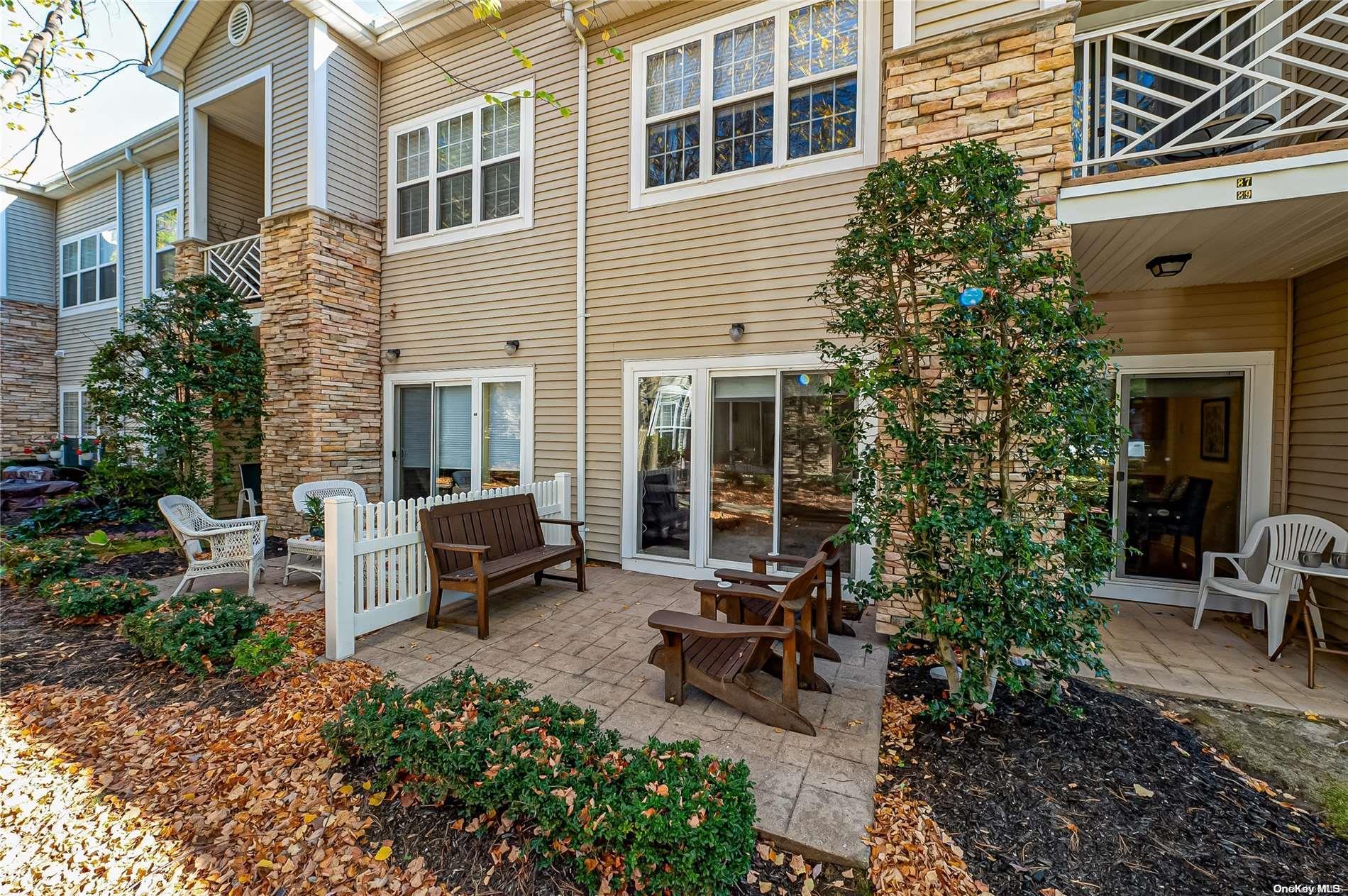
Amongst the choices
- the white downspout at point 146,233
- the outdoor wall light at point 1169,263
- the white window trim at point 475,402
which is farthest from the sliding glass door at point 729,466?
the white downspout at point 146,233

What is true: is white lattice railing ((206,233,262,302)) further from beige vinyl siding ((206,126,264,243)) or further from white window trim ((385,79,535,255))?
white window trim ((385,79,535,255))

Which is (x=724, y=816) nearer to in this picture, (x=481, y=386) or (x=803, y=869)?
(x=803, y=869)

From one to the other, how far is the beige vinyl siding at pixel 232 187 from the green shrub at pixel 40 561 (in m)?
5.45

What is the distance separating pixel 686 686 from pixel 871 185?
3.29m

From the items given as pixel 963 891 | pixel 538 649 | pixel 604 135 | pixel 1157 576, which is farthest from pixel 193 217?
pixel 1157 576

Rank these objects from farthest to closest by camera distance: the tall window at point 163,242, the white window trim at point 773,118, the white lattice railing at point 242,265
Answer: the tall window at point 163,242 < the white lattice railing at point 242,265 < the white window trim at point 773,118

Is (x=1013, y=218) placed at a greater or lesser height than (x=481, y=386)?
greater

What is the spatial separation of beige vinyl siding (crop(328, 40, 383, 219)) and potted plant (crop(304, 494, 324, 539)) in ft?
13.8

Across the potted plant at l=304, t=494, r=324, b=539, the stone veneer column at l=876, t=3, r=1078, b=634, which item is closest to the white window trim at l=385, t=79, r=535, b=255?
the potted plant at l=304, t=494, r=324, b=539

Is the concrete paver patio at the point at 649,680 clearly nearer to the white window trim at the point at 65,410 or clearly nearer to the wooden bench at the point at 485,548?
the wooden bench at the point at 485,548

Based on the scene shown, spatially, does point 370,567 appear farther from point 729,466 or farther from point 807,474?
point 807,474

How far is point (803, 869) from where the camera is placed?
199cm

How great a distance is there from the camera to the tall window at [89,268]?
1182 centimetres

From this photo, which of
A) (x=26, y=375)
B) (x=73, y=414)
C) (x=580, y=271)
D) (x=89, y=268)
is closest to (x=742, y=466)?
(x=580, y=271)
